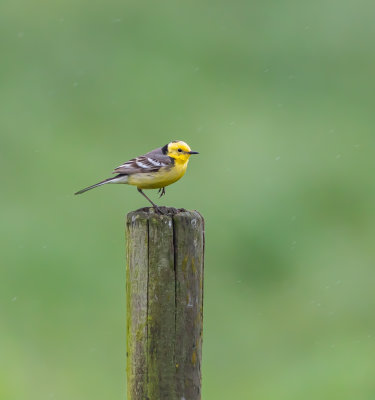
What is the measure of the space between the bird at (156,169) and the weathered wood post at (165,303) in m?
2.01

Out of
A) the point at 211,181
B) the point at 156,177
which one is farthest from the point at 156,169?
the point at 211,181

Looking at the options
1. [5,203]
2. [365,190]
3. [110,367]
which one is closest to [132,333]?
[110,367]

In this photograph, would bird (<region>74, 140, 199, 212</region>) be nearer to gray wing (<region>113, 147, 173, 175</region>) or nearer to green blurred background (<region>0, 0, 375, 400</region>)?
gray wing (<region>113, 147, 173, 175</region>)

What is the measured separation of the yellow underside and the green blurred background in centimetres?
527

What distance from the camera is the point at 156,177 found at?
7.25m

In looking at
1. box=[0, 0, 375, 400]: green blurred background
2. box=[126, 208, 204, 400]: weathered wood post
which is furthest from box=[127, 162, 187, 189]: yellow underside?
box=[0, 0, 375, 400]: green blurred background

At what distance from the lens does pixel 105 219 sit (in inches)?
620

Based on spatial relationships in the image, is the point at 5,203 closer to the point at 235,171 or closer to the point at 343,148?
the point at 235,171

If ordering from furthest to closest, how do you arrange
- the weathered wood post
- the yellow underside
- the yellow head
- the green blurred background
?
the green blurred background → the yellow head → the yellow underside → the weathered wood post

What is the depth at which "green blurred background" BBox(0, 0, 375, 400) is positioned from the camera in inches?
500

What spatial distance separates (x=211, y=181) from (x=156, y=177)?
998 cm

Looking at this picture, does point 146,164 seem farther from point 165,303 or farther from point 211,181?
point 211,181

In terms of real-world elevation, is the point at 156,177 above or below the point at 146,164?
below

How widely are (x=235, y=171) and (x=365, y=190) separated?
119 inches
